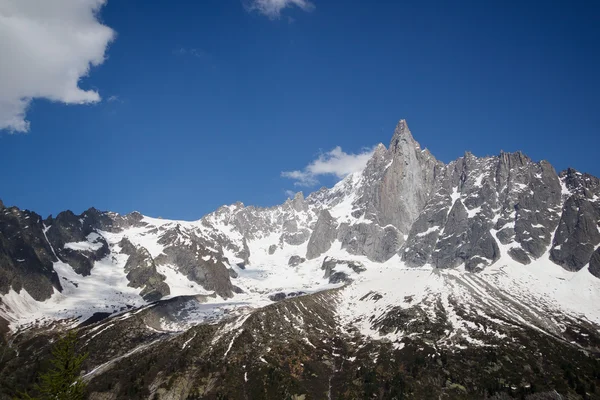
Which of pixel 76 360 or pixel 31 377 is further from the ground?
pixel 76 360

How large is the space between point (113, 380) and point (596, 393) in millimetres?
169668

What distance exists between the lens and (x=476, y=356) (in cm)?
19975

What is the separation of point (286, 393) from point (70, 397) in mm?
115413

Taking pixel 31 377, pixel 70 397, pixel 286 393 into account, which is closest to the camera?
pixel 70 397

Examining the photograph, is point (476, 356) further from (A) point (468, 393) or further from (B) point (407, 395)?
(B) point (407, 395)

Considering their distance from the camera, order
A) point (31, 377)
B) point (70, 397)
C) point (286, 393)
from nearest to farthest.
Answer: point (70, 397), point (286, 393), point (31, 377)

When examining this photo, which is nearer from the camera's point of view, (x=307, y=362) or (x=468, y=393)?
(x=468, y=393)

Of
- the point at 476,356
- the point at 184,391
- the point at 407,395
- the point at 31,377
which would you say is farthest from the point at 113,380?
the point at 476,356

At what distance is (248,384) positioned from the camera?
569ft

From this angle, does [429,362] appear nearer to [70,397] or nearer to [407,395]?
[407,395]

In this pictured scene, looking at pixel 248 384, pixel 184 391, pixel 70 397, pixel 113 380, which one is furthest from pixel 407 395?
pixel 70 397

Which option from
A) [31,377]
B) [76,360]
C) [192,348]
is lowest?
[31,377]

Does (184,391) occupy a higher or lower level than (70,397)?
lower

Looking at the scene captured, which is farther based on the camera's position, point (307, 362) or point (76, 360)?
point (307, 362)
